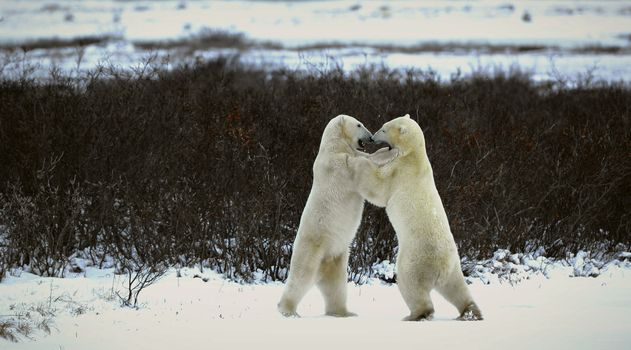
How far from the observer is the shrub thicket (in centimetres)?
700

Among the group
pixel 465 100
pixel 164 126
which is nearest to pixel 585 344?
pixel 164 126

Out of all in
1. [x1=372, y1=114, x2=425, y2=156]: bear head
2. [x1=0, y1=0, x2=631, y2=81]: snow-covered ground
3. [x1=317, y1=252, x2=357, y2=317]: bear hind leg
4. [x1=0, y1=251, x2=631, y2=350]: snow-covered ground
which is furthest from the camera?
[x1=0, y1=0, x2=631, y2=81]: snow-covered ground

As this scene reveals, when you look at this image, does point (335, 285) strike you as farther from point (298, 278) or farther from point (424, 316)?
point (424, 316)

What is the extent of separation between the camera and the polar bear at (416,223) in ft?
15.0

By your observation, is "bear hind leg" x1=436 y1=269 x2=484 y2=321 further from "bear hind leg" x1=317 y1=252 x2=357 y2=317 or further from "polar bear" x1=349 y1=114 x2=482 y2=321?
"bear hind leg" x1=317 y1=252 x2=357 y2=317

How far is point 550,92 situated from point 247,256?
362 inches

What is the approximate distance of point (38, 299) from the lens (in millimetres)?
5109

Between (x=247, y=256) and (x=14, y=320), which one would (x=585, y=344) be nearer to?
(x=14, y=320)

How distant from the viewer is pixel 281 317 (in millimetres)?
4809

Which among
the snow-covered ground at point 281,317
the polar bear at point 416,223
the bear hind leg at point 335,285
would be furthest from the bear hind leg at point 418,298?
the bear hind leg at point 335,285

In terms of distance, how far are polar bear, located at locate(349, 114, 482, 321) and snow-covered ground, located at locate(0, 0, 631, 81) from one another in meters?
12.9

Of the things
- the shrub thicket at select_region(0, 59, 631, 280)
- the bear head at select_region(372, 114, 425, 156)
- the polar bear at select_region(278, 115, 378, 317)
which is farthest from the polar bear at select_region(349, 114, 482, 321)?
the shrub thicket at select_region(0, 59, 631, 280)

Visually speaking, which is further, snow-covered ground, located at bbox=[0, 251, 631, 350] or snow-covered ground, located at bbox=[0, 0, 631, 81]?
snow-covered ground, located at bbox=[0, 0, 631, 81]

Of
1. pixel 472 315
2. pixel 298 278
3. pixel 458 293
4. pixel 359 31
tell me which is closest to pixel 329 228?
pixel 298 278
